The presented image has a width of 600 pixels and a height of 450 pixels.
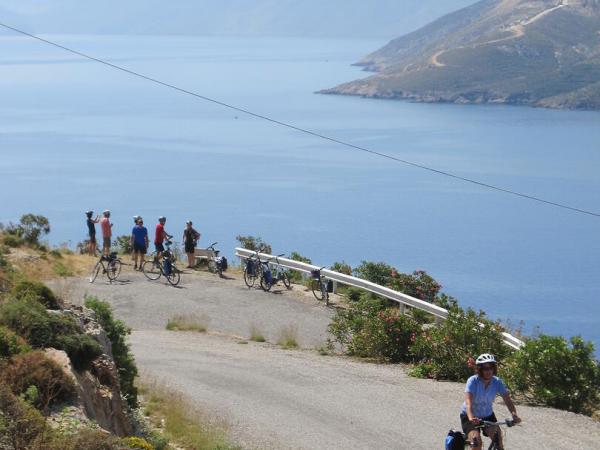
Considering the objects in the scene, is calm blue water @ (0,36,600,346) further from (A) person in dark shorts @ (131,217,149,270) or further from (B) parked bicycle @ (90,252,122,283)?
(B) parked bicycle @ (90,252,122,283)

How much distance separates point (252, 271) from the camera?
2088 cm

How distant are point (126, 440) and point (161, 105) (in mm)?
184675

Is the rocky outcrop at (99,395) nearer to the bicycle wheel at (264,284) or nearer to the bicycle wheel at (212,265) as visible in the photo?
the bicycle wheel at (264,284)

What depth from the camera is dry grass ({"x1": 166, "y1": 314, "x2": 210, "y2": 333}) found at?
1694cm

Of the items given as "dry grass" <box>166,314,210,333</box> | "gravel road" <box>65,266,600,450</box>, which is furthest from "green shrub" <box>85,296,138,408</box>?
"dry grass" <box>166,314,210,333</box>

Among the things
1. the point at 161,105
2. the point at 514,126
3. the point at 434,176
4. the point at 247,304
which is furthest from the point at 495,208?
the point at 161,105

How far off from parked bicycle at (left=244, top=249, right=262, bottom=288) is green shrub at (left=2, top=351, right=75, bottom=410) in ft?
43.9

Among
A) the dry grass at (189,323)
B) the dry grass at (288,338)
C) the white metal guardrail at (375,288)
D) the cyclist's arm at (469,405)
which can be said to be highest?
the cyclist's arm at (469,405)

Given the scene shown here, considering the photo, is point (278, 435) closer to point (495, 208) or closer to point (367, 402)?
point (367, 402)

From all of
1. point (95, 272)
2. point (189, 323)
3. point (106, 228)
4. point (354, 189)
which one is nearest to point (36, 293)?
point (189, 323)

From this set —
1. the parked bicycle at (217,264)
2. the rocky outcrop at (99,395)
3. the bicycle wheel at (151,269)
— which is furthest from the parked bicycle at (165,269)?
the rocky outcrop at (99,395)

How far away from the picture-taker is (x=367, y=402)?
11367mm

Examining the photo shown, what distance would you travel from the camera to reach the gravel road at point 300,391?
9.91 metres

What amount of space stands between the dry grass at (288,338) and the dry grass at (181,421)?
4.55 meters
